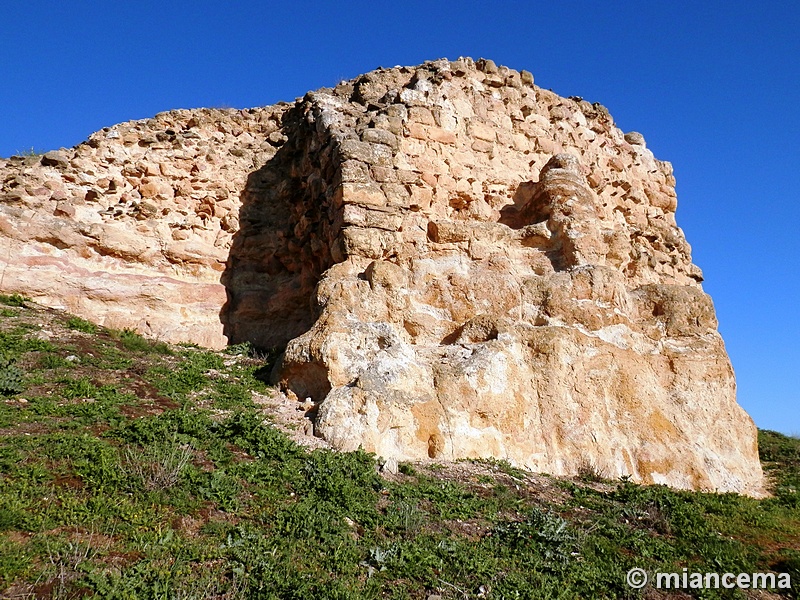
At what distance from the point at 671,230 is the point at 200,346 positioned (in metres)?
9.89

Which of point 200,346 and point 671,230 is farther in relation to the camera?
point 671,230

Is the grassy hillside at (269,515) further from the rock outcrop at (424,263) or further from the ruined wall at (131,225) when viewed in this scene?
the ruined wall at (131,225)

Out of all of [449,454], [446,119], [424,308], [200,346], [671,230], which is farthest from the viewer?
[671,230]

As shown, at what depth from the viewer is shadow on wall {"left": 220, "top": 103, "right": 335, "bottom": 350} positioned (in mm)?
10289

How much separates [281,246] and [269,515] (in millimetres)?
7504

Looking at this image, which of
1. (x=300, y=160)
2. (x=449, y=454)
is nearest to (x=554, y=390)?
(x=449, y=454)

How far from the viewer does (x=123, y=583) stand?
349cm

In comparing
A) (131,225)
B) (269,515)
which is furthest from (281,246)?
(269,515)

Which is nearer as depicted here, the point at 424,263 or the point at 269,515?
the point at 269,515

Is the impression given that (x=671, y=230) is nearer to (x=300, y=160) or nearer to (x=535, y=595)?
(x=300, y=160)

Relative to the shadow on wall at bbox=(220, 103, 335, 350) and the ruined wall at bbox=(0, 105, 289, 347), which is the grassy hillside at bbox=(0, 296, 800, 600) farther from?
the shadow on wall at bbox=(220, 103, 335, 350)

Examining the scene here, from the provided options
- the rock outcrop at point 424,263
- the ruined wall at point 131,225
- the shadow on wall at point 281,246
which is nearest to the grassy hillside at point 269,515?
the rock outcrop at point 424,263

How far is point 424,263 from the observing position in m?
9.00

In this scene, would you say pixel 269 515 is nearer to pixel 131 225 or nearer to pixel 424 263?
pixel 424 263
